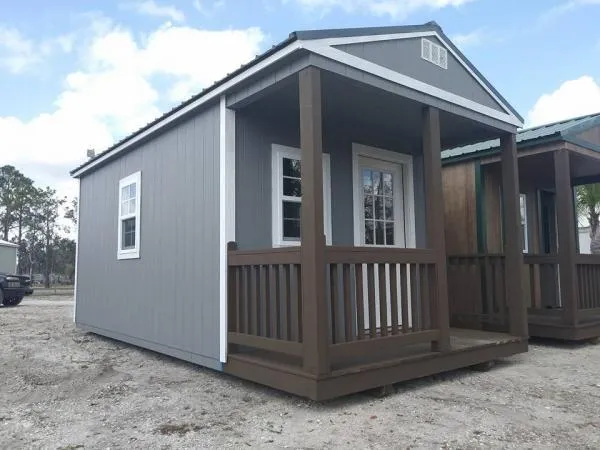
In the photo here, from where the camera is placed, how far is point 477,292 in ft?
20.5

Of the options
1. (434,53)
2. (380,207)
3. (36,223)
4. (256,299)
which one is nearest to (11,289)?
(380,207)

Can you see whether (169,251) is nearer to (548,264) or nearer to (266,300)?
(266,300)

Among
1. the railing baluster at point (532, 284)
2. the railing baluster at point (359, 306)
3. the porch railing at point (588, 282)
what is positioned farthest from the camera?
the railing baluster at point (532, 284)

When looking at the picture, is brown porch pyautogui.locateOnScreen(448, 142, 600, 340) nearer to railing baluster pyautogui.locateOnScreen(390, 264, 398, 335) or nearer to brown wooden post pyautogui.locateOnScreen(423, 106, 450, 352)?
brown wooden post pyautogui.locateOnScreen(423, 106, 450, 352)

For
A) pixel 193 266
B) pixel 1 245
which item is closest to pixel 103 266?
pixel 193 266

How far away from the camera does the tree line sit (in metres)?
33.9

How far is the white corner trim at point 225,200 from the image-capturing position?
15.0 feet

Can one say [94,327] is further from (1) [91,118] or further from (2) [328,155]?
(1) [91,118]

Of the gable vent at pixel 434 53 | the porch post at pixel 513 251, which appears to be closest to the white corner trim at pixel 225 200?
the gable vent at pixel 434 53

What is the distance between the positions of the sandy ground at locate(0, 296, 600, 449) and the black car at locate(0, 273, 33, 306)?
1150 centimetres

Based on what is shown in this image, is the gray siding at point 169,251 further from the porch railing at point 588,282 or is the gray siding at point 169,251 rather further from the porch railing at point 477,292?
the porch railing at point 588,282

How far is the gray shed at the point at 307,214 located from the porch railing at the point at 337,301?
1cm

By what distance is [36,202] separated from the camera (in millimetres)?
34594

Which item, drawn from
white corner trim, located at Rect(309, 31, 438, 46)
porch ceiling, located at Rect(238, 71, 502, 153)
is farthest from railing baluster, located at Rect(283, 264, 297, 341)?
white corner trim, located at Rect(309, 31, 438, 46)
